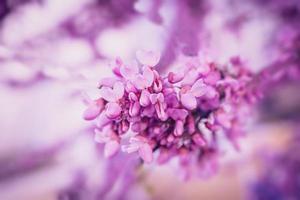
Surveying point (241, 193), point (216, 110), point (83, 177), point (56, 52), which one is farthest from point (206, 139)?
point (56, 52)

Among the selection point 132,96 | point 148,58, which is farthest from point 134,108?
point 148,58

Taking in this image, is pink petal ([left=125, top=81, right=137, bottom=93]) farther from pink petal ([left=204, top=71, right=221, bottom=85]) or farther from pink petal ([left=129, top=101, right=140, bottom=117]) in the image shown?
pink petal ([left=204, top=71, right=221, bottom=85])

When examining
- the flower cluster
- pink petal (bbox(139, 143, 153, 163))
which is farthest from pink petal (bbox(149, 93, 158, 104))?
pink petal (bbox(139, 143, 153, 163))

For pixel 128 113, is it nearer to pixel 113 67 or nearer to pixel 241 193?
pixel 113 67

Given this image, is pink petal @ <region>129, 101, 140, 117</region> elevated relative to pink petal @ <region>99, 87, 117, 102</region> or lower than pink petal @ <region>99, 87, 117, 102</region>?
lower

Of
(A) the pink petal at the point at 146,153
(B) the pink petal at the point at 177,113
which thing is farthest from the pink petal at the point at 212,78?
(A) the pink petal at the point at 146,153
